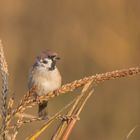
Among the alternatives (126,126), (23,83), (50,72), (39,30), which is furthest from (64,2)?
(50,72)

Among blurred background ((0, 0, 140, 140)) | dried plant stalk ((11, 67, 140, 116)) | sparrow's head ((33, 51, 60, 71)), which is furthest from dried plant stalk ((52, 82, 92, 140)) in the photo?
blurred background ((0, 0, 140, 140))

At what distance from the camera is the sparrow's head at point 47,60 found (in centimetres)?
315

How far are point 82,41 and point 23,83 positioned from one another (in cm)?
55

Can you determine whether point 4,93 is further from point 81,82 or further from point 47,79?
point 47,79

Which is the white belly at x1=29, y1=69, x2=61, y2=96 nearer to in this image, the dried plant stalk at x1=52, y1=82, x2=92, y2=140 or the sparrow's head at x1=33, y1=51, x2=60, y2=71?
the sparrow's head at x1=33, y1=51, x2=60, y2=71

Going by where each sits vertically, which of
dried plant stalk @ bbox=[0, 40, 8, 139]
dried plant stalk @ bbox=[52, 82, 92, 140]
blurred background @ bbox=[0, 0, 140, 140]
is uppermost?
dried plant stalk @ bbox=[0, 40, 8, 139]

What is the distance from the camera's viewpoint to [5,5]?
524cm

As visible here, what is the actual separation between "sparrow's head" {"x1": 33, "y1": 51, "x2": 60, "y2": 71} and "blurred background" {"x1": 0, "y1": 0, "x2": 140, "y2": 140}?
0.88m

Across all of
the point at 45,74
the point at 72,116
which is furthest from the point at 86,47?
the point at 72,116

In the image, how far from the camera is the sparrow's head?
10.3 feet

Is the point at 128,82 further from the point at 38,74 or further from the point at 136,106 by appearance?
the point at 38,74

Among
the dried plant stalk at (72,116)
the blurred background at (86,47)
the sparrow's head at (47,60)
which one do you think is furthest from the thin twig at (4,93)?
the blurred background at (86,47)

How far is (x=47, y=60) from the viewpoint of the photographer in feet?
10.4

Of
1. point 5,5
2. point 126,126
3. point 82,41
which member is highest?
point 5,5
